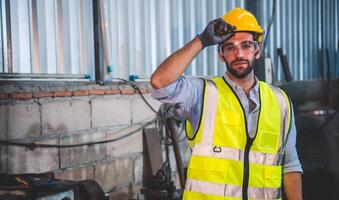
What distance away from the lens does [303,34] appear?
642 cm

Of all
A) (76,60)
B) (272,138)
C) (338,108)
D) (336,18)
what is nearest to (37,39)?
(76,60)

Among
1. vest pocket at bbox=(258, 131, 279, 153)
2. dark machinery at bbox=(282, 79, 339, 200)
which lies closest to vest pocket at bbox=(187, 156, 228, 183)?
vest pocket at bbox=(258, 131, 279, 153)

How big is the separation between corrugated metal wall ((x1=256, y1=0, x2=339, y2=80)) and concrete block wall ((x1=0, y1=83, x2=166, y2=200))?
2.89m

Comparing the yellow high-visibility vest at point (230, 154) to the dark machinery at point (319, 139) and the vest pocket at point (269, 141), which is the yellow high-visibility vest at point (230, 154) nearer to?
the vest pocket at point (269, 141)

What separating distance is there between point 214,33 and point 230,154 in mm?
664

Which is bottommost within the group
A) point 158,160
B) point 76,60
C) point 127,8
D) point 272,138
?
point 158,160

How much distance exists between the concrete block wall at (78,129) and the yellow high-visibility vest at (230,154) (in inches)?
42.7

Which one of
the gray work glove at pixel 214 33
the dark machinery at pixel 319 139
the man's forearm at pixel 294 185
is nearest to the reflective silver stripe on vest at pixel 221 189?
the man's forearm at pixel 294 185

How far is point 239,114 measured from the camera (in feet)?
7.00

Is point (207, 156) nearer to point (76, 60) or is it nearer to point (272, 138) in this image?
point (272, 138)

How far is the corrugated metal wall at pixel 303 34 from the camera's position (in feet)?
19.1

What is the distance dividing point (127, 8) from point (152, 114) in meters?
1.01

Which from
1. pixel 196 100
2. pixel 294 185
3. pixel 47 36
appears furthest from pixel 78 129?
pixel 294 185

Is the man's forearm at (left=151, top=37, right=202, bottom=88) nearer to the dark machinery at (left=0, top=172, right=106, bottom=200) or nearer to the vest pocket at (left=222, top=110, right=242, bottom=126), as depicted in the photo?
the vest pocket at (left=222, top=110, right=242, bottom=126)
